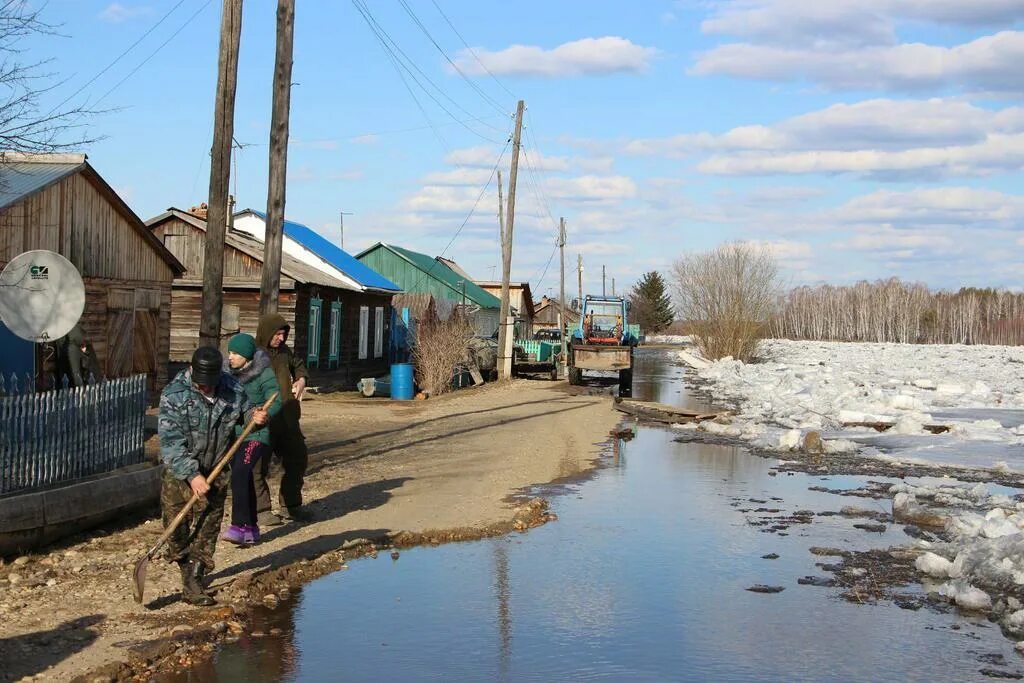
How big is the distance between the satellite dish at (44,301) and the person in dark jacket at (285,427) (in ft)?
10.3

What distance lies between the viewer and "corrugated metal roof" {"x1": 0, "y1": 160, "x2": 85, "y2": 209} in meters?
16.9

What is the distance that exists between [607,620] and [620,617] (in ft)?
0.44

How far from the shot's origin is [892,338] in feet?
456

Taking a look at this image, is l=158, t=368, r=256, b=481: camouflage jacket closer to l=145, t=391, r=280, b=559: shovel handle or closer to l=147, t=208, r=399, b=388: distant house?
l=145, t=391, r=280, b=559: shovel handle

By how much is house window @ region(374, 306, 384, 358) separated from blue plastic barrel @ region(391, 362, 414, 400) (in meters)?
8.30

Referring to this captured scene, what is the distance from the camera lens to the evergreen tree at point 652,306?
12825 centimetres

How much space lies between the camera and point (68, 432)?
979 cm

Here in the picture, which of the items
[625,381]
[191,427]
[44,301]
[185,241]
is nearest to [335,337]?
[185,241]

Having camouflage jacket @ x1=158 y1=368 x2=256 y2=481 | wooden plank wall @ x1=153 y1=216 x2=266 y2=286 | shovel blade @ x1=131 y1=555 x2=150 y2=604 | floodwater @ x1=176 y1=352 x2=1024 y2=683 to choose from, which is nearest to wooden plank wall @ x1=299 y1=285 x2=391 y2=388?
wooden plank wall @ x1=153 y1=216 x2=266 y2=286

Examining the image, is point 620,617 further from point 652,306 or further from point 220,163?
point 652,306

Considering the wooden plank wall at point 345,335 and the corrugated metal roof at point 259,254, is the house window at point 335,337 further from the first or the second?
the corrugated metal roof at point 259,254

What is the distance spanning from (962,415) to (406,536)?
845 inches

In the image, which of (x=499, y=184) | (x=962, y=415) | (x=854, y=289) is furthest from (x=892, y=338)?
(x=962, y=415)

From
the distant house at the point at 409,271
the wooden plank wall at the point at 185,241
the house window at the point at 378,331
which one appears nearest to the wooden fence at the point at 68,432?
the wooden plank wall at the point at 185,241
